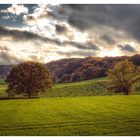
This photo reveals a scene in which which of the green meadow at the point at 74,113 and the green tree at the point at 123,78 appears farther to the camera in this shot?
the green tree at the point at 123,78

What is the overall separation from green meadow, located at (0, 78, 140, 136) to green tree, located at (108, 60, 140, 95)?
17 cm

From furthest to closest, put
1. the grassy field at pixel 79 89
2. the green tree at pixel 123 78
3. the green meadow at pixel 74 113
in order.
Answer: the grassy field at pixel 79 89
the green tree at pixel 123 78
the green meadow at pixel 74 113

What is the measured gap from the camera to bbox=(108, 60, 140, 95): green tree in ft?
29.7

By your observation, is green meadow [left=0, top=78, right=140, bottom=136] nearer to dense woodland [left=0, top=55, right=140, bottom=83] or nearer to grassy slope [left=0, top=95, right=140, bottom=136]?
grassy slope [left=0, top=95, right=140, bottom=136]

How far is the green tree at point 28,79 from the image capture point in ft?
29.7

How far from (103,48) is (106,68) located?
0.48 m

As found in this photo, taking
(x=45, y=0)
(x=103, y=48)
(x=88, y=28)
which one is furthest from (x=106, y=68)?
(x=45, y=0)

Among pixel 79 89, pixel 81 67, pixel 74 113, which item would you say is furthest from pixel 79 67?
pixel 74 113

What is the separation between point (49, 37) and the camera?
9.10 metres

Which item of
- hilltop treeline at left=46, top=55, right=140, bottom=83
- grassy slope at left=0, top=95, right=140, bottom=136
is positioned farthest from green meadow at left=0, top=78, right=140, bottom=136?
hilltop treeline at left=46, top=55, right=140, bottom=83

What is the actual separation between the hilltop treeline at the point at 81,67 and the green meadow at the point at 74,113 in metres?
0.16

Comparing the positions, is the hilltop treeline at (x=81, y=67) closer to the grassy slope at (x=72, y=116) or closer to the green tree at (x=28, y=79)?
the green tree at (x=28, y=79)

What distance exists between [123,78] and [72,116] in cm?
153

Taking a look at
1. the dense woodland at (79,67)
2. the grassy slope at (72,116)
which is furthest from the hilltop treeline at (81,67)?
the grassy slope at (72,116)
